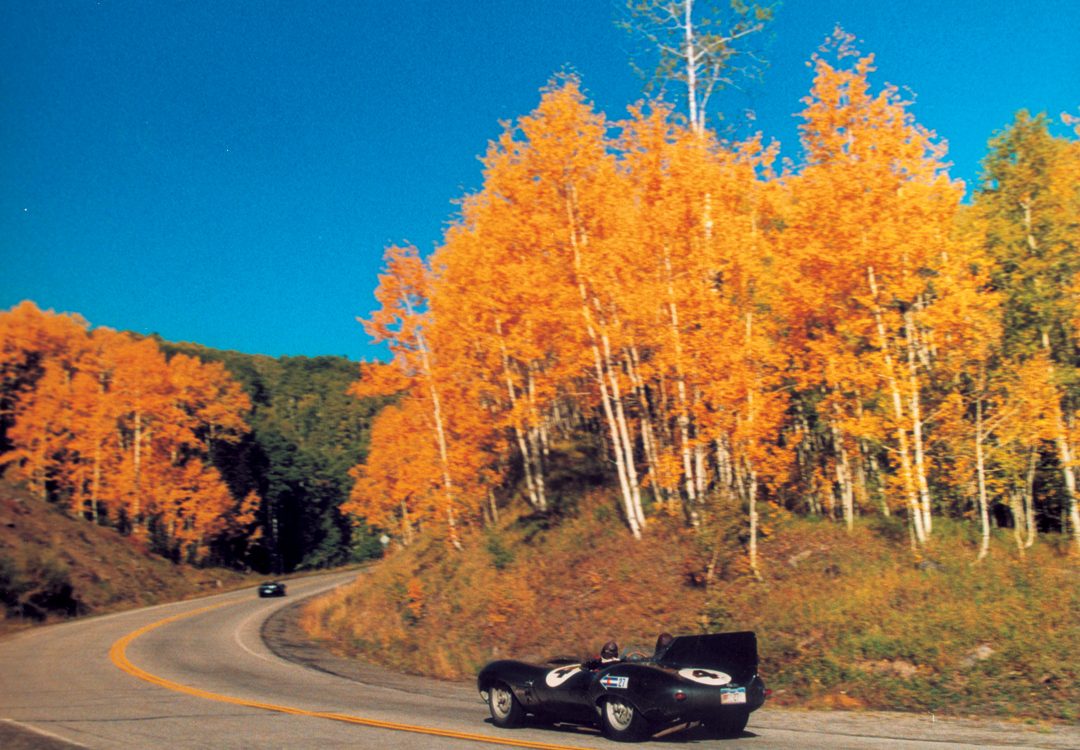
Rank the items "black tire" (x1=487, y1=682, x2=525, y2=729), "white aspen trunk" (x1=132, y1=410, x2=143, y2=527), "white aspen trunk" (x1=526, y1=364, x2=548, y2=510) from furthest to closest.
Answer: "white aspen trunk" (x1=132, y1=410, x2=143, y2=527) < "white aspen trunk" (x1=526, y1=364, x2=548, y2=510) < "black tire" (x1=487, y1=682, x2=525, y2=729)

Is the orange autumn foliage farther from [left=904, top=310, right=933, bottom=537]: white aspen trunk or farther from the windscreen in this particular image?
the windscreen

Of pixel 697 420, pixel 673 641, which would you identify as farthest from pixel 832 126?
pixel 673 641

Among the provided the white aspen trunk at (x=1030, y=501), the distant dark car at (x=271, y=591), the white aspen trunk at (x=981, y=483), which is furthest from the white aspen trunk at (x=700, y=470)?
the distant dark car at (x=271, y=591)

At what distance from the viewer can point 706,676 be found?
9.32m

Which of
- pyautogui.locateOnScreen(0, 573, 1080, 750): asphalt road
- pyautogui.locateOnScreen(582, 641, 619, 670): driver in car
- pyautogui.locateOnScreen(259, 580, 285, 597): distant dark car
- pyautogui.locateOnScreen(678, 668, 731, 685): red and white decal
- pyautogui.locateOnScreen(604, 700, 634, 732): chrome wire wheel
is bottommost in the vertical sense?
pyautogui.locateOnScreen(259, 580, 285, 597): distant dark car

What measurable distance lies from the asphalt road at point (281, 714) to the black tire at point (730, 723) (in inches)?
7.8

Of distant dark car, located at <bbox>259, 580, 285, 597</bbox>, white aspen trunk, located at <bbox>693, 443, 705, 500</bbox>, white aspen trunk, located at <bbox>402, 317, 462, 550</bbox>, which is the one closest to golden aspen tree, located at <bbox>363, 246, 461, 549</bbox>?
white aspen trunk, located at <bbox>402, 317, 462, 550</bbox>

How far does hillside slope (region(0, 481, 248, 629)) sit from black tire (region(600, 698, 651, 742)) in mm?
30100

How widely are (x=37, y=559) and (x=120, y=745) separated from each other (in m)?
30.2

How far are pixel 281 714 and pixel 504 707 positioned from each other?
363 cm

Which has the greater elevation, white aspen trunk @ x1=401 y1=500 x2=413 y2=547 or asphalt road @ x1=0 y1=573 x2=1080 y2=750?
white aspen trunk @ x1=401 y1=500 x2=413 y2=547

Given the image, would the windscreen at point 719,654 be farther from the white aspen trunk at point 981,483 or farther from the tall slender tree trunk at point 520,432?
the tall slender tree trunk at point 520,432

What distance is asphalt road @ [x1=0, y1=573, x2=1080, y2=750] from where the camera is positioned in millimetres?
9312

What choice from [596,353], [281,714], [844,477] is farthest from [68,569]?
[844,477]
